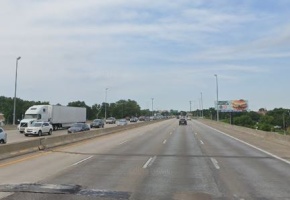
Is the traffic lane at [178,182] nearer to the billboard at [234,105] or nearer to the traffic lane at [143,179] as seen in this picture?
the traffic lane at [143,179]

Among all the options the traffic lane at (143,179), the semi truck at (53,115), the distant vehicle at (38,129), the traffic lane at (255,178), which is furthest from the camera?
the semi truck at (53,115)

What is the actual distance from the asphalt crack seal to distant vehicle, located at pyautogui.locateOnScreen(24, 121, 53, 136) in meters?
34.0

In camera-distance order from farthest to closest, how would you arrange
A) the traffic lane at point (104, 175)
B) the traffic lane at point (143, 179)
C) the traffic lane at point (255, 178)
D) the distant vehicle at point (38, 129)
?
the distant vehicle at point (38, 129) < the traffic lane at point (104, 175) < the traffic lane at point (255, 178) < the traffic lane at point (143, 179)

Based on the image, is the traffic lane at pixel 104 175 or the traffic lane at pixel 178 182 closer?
the traffic lane at pixel 178 182

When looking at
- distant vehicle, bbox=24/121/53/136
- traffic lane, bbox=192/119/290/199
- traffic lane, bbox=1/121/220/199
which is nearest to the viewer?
traffic lane, bbox=1/121/220/199

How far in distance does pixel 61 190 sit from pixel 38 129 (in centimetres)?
3560

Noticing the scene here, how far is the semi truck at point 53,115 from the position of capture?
5383cm

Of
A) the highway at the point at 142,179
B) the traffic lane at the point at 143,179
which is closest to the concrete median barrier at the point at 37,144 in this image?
the highway at the point at 142,179

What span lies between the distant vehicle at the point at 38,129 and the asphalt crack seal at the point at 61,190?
1337 inches

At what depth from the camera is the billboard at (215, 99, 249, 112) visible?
136 meters

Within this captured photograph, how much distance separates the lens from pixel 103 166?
17188 mm

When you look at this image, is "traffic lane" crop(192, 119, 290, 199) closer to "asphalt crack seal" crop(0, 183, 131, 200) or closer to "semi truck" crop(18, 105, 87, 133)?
"asphalt crack seal" crop(0, 183, 131, 200)

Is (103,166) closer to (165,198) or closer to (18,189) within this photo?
(18,189)

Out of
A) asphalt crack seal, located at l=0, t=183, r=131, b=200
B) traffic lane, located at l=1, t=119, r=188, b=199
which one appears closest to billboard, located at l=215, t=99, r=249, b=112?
traffic lane, located at l=1, t=119, r=188, b=199
